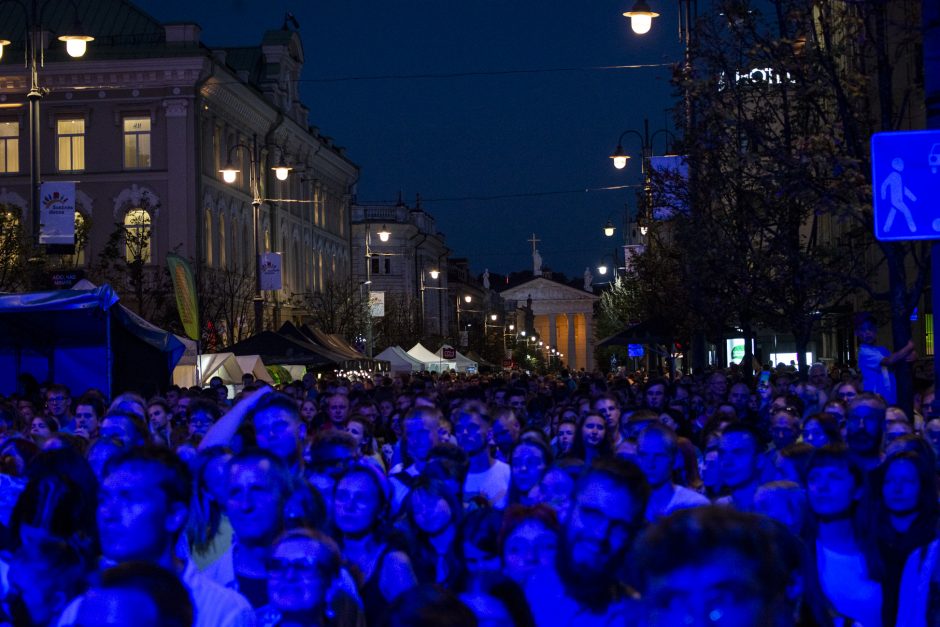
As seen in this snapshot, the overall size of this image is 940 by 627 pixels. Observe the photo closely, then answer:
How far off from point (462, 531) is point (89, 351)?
50.9 feet

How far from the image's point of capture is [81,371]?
68.1 ft

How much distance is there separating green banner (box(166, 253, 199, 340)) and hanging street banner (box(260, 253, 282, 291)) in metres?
11.9

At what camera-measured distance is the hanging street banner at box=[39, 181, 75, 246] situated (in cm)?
2527

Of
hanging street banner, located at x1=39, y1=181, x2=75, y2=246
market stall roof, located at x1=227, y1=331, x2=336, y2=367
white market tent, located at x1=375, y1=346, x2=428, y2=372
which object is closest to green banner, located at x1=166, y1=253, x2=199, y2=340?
hanging street banner, located at x1=39, y1=181, x2=75, y2=246

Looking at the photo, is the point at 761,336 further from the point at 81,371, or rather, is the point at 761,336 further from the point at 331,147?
the point at 81,371

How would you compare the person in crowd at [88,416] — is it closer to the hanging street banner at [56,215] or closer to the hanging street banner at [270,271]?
the hanging street banner at [56,215]

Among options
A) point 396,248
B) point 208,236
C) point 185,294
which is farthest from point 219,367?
point 396,248

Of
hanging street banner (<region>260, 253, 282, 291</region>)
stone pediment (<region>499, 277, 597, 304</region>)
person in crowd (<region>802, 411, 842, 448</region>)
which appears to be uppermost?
stone pediment (<region>499, 277, 597, 304</region>)

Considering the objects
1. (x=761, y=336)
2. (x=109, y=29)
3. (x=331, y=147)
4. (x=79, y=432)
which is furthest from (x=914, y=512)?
(x=331, y=147)

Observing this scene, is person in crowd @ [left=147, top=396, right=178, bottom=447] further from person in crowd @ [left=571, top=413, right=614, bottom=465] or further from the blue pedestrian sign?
the blue pedestrian sign

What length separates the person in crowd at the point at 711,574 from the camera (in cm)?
240

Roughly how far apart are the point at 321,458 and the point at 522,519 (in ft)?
9.70

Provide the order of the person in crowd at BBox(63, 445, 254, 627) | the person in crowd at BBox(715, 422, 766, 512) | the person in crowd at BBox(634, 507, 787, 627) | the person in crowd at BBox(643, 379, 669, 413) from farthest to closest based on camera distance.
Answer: the person in crowd at BBox(643, 379, 669, 413) → the person in crowd at BBox(715, 422, 766, 512) → the person in crowd at BBox(63, 445, 254, 627) → the person in crowd at BBox(634, 507, 787, 627)

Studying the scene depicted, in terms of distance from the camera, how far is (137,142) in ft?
155
